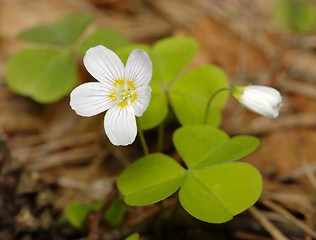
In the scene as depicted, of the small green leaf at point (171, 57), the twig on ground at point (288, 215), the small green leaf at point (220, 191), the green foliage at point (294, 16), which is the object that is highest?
the small green leaf at point (171, 57)

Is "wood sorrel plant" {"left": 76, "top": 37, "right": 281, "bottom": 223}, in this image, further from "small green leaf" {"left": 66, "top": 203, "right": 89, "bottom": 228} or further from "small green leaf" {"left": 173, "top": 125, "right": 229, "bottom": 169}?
"small green leaf" {"left": 66, "top": 203, "right": 89, "bottom": 228}

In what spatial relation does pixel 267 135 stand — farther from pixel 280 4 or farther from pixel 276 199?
pixel 280 4

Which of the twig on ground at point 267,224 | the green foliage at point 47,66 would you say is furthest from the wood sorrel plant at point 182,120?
the green foliage at point 47,66

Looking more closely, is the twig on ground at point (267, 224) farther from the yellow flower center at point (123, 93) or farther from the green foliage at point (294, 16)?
the green foliage at point (294, 16)

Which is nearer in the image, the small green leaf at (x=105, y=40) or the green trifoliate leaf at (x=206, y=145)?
the green trifoliate leaf at (x=206, y=145)

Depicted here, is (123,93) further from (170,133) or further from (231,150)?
(170,133)

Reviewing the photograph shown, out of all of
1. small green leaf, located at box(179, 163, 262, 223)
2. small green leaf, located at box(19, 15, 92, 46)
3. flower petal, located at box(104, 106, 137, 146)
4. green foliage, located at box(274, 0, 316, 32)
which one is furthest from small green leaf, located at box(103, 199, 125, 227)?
green foliage, located at box(274, 0, 316, 32)
